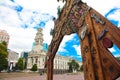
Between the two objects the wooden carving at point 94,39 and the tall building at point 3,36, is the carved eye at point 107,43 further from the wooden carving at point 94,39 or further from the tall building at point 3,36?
the tall building at point 3,36

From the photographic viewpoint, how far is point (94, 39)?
2.70 m

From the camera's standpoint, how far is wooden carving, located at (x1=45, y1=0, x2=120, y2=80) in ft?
7.81

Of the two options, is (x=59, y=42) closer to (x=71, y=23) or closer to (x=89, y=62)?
(x=71, y=23)

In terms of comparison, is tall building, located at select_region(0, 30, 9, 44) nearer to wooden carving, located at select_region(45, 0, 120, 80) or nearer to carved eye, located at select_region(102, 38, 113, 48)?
wooden carving, located at select_region(45, 0, 120, 80)

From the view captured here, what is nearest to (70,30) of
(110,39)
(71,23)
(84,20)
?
(71,23)

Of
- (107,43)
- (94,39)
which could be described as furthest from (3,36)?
(107,43)

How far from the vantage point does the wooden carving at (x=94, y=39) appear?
93.7 inches

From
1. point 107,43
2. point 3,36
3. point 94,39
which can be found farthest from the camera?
point 3,36

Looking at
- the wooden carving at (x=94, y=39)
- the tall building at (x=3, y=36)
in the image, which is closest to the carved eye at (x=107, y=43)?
the wooden carving at (x=94, y=39)

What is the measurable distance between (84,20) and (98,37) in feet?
1.85

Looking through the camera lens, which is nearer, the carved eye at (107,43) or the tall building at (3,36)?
the carved eye at (107,43)

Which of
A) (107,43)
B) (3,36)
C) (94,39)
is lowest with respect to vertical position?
(107,43)

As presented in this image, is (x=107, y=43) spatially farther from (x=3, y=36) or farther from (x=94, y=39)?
(x=3, y=36)

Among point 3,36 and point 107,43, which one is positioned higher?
point 3,36
